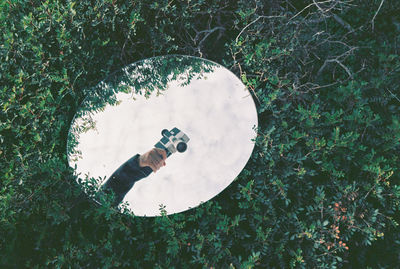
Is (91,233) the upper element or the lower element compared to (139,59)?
lower

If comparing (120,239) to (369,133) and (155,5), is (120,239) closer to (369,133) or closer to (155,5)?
(155,5)

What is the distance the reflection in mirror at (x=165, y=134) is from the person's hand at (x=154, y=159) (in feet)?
0.04

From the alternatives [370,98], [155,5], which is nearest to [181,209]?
[155,5]

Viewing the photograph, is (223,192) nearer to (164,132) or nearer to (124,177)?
(164,132)

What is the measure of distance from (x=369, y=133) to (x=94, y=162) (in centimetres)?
333

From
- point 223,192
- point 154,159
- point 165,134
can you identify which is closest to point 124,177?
point 154,159

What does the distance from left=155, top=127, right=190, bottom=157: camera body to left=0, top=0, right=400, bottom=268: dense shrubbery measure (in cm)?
73

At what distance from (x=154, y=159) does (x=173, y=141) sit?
302mm

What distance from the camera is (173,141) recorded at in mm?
3314

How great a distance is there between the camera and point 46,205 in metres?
2.72

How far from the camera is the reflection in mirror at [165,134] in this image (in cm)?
320

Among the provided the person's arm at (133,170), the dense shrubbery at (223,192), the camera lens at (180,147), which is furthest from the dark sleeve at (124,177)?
the camera lens at (180,147)

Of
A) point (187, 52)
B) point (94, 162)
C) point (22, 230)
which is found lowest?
point (22, 230)

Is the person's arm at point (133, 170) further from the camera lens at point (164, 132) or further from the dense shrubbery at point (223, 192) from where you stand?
the dense shrubbery at point (223, 192)
